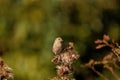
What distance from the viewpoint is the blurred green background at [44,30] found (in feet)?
23.1

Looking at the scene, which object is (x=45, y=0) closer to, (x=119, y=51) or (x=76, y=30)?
(x=76, y=30)

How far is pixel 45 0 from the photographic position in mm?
7266

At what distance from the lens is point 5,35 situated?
7.29m

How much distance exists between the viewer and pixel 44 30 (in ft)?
23.3

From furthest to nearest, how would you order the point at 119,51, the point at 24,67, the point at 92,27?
the point at 92,27 < the point at 24,67 < the point at 119,51

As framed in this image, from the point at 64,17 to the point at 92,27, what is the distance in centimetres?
42

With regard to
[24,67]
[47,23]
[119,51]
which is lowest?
[119,51]

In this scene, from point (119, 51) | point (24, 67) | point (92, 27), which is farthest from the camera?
point (92, 27)

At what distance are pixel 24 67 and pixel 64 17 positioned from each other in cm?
84

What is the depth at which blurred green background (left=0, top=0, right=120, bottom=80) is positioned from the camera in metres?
7.03

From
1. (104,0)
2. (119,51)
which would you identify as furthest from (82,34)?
(119,51)

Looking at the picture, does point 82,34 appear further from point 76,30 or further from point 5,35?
point 5,35

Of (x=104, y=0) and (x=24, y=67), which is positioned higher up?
(x=104, y=0)

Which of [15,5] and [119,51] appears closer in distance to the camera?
[119,51]
